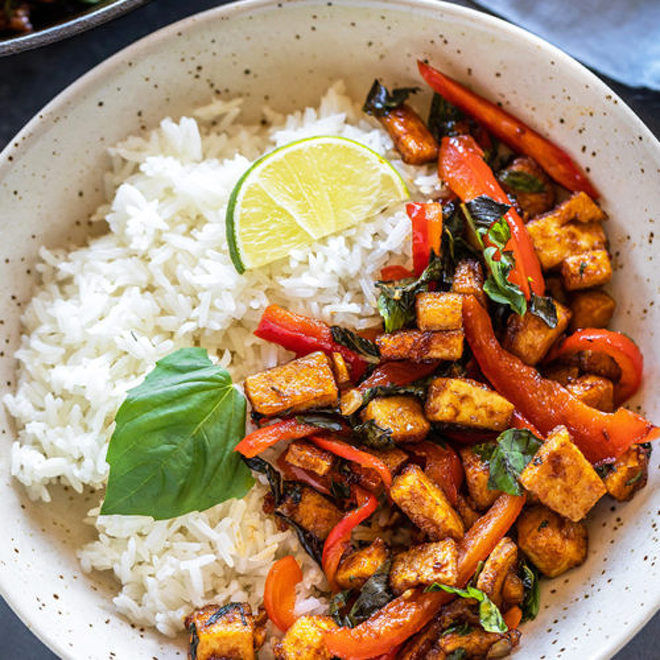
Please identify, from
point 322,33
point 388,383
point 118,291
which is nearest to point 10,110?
point 118,291

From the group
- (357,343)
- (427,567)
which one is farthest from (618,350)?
(427,567)

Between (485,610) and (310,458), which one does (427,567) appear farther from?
(310,458)

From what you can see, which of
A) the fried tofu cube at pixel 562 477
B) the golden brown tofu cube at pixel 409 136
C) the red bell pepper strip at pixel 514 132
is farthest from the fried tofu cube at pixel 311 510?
the red bell pepper strip at pixel 514 132

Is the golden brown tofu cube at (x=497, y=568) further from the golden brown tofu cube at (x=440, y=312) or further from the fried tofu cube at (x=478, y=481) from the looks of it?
the golden brown tofu cube at (x=440, y=312)

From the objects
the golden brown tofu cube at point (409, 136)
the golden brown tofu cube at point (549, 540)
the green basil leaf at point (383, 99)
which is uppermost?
the green basil leaf at point (383, 99)

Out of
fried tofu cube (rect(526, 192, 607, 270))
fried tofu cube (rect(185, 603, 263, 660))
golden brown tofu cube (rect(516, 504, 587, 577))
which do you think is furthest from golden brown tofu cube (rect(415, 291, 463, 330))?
fried tofu cube (rect(185, 603, 263, 660))

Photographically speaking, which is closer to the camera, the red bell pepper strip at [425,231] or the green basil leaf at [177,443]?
the green basil leaf at [177,443]
